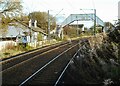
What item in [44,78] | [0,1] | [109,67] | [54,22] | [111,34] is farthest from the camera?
[54,22]

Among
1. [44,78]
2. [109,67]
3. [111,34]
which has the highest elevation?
[111,34]

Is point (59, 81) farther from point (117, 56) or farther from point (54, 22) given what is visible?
point (54, 22)

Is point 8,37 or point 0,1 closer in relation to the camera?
point 0,1

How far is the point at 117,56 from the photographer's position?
37.7 ft

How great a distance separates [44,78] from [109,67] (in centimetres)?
632

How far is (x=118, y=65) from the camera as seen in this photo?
Result: 1090cm

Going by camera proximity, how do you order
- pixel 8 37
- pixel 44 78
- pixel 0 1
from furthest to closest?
1. pixel 8 37
2. pixel 0 1
3. pixel 44 78

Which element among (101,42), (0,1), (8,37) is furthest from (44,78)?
(8,37)

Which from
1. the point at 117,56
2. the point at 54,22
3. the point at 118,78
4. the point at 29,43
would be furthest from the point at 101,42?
the point at 54,22

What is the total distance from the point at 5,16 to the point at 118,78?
132 feet

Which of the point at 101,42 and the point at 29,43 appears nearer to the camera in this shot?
the point at 101,42

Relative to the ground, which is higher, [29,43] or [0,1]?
[0,1]

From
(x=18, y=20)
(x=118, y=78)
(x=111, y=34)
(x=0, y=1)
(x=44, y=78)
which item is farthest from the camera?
(x=18, y=20)

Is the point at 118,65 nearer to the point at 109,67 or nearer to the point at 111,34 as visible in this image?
the point at 109,67
